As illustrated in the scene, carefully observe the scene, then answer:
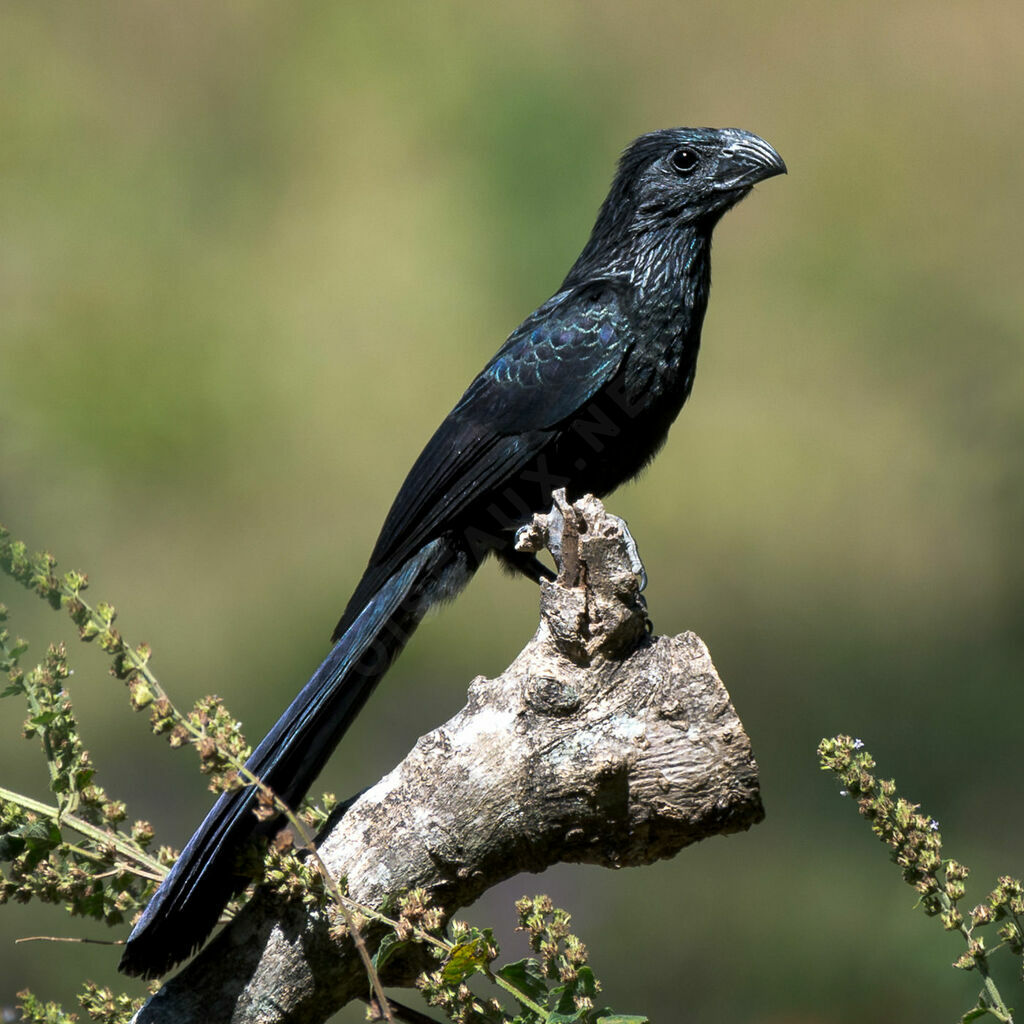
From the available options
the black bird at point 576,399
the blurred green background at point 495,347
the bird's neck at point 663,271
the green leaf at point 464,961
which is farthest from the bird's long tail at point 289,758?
the blurred green background at point 495,347

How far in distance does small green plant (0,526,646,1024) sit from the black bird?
61 cm

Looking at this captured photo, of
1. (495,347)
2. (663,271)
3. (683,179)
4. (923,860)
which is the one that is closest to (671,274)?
(663,271)

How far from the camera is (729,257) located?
20.6ft

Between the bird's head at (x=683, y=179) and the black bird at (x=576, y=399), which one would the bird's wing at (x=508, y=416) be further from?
the bird's head at (x=683, y=179)

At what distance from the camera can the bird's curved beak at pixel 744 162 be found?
2.86 meters

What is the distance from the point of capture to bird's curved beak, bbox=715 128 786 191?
2859 millimetres

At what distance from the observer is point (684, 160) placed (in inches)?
116

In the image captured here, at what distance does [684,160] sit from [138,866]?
199 cm

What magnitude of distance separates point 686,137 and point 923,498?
3.22 m

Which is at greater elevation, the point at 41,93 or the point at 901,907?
the point at 41,93

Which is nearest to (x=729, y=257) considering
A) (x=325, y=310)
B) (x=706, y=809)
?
(x=325, y=310)

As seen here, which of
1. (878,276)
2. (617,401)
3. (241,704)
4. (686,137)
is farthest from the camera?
(878,276)

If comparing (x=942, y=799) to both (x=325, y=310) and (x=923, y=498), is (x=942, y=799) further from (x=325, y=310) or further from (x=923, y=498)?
(x=325, y=310)

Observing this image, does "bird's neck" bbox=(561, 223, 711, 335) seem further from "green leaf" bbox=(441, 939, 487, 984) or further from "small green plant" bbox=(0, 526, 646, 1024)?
"green leaf" bbox=(441, 939, 487, 984)
